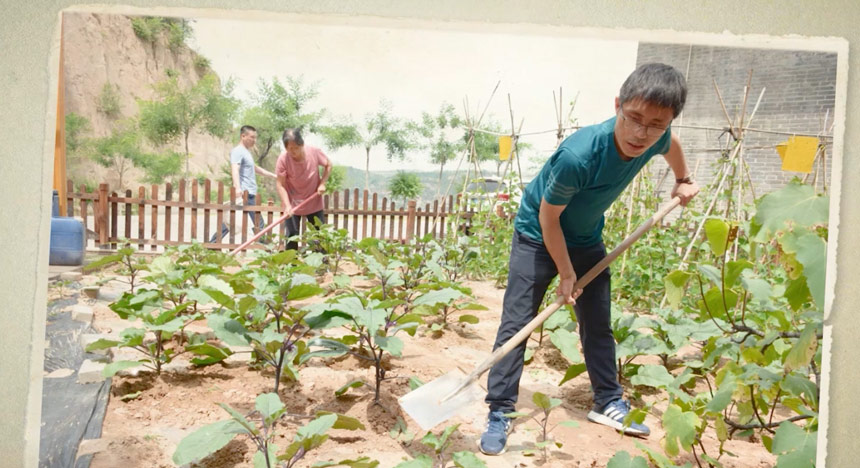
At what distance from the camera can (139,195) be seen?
3340mm

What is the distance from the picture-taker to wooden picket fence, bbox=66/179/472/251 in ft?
9.44

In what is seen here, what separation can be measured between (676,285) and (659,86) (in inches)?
21.9

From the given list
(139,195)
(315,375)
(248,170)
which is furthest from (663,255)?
(139,195)

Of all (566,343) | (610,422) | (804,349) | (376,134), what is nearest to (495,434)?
(610,422)

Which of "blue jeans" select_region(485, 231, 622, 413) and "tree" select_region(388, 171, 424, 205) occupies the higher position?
"tree" select_region(388, 171, 424, 205)

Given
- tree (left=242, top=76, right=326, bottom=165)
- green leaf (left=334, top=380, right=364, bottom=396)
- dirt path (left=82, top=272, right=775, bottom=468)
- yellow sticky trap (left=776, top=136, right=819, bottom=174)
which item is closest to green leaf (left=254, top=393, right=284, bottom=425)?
dirt path (left=82, top=272, right=775, bottom=468)

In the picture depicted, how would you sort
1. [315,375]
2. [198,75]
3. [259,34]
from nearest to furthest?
1. [259,34]
2. [315,375]
3. [198,75]

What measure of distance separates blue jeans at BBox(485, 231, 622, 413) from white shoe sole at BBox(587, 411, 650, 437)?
0.15 ft

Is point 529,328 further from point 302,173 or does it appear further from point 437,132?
point 302,173

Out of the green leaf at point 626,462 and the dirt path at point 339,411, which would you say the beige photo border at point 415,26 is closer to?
the dirt path at point 339,411

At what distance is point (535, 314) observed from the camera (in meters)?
2.05

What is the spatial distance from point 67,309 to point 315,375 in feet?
5.49

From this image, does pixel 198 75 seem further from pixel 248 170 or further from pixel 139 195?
pixel 248 170

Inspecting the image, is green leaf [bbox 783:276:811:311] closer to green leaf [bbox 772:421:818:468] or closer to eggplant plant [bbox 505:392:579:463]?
green leaf [bbox 772:421:818:468]
